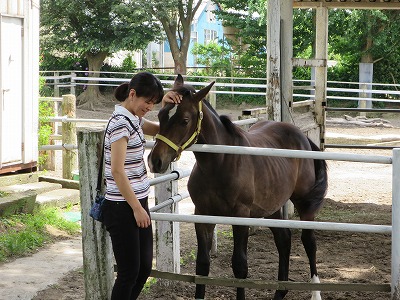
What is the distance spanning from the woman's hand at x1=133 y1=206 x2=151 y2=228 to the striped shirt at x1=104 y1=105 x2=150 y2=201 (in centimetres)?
11

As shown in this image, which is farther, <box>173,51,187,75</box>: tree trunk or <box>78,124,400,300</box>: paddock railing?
<box>173,51,187,75</box>: tree trunk

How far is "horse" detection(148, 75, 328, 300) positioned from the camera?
436 cm

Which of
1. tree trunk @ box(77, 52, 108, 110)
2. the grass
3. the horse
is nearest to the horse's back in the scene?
the horse

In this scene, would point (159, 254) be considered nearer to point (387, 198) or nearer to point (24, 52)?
point (24, 52)

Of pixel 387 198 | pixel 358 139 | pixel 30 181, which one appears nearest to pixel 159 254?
pixel 30 181

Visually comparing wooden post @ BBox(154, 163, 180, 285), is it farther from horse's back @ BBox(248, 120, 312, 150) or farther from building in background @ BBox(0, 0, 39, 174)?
building in background @ BBox(0, 0, 39, 174)

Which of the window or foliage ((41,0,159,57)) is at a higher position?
the window

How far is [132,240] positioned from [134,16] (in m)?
25.0

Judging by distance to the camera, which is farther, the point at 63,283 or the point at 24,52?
the point at 24,52

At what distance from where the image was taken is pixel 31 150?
934 centimetres

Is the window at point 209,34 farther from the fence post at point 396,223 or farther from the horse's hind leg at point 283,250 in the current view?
the fence post at point 396,223

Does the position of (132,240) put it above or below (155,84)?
below

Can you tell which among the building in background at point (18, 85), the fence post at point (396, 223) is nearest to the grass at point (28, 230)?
the building in background at point (18, 85)

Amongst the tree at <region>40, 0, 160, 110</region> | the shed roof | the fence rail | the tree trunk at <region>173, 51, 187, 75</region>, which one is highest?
the tree at <region>40, 0, 160, 110</region>
